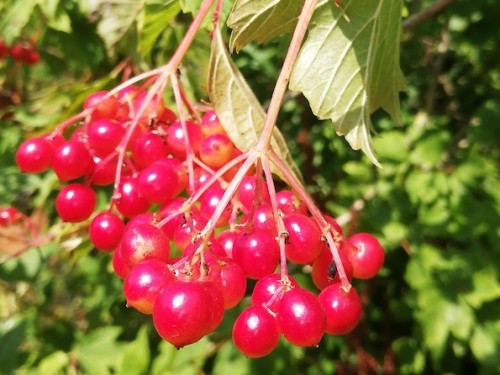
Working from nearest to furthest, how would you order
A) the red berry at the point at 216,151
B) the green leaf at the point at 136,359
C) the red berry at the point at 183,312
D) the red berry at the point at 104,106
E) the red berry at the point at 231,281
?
the red berry at the point at 183,312
the red berry at the point at 231,281
the red berry at the point at 216,151
the red berry at the point at 104,106
the green leaf at the point at 136,359

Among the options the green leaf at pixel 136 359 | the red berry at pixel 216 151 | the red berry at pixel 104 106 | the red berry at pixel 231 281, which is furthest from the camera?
the green leaf at pixel 136 359

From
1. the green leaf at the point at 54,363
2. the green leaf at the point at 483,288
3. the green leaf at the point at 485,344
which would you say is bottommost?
the green leaf at the point at 485,344

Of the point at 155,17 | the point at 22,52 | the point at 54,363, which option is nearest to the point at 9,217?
the point at 54,363

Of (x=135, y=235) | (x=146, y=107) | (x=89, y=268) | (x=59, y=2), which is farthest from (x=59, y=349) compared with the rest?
(x=135, y=235)

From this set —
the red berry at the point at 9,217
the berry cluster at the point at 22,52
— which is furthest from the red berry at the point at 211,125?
the berry cluster at the point at 22,52

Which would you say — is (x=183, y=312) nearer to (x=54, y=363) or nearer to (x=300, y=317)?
(x=300, y=317)

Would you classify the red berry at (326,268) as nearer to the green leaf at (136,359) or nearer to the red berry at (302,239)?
the red berry at (302,239)

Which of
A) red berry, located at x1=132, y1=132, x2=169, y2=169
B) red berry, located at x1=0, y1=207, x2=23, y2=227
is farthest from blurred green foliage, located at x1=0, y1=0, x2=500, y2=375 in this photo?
red berry, located at x1=132, y1=132, x2=169, y2=169
